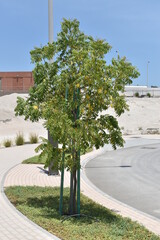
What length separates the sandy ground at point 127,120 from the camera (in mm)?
Result: 41219

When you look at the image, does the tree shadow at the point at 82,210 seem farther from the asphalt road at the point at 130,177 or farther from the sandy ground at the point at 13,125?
the sandy ground at the point at 13,125

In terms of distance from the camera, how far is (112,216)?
8.52 m

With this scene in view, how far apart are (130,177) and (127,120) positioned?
39028 millimetres


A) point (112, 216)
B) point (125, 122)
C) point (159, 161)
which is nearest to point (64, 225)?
point (112, 216)

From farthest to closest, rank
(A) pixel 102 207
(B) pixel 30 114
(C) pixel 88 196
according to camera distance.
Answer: (C) pixel 88 196 → (A) pixel 102 207 → (B) pixel 30 114

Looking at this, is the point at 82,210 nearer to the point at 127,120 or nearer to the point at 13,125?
the point at 13,125

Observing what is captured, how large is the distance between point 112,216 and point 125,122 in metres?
43.9

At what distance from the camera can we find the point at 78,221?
7938 millimetres

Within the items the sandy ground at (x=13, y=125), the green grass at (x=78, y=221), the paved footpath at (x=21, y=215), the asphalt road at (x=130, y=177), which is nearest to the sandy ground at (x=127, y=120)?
the sandy ground at (x=13, y=125)

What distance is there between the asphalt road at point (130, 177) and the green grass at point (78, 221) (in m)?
1.40

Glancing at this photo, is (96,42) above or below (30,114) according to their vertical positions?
above

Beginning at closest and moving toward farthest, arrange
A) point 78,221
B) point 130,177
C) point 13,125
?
point 78,221 → point 130,177 → point 13,125

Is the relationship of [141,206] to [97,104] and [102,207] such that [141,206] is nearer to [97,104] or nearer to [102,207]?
[102,207]

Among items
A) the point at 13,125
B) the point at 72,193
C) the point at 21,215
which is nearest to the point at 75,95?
the point at 72,193
